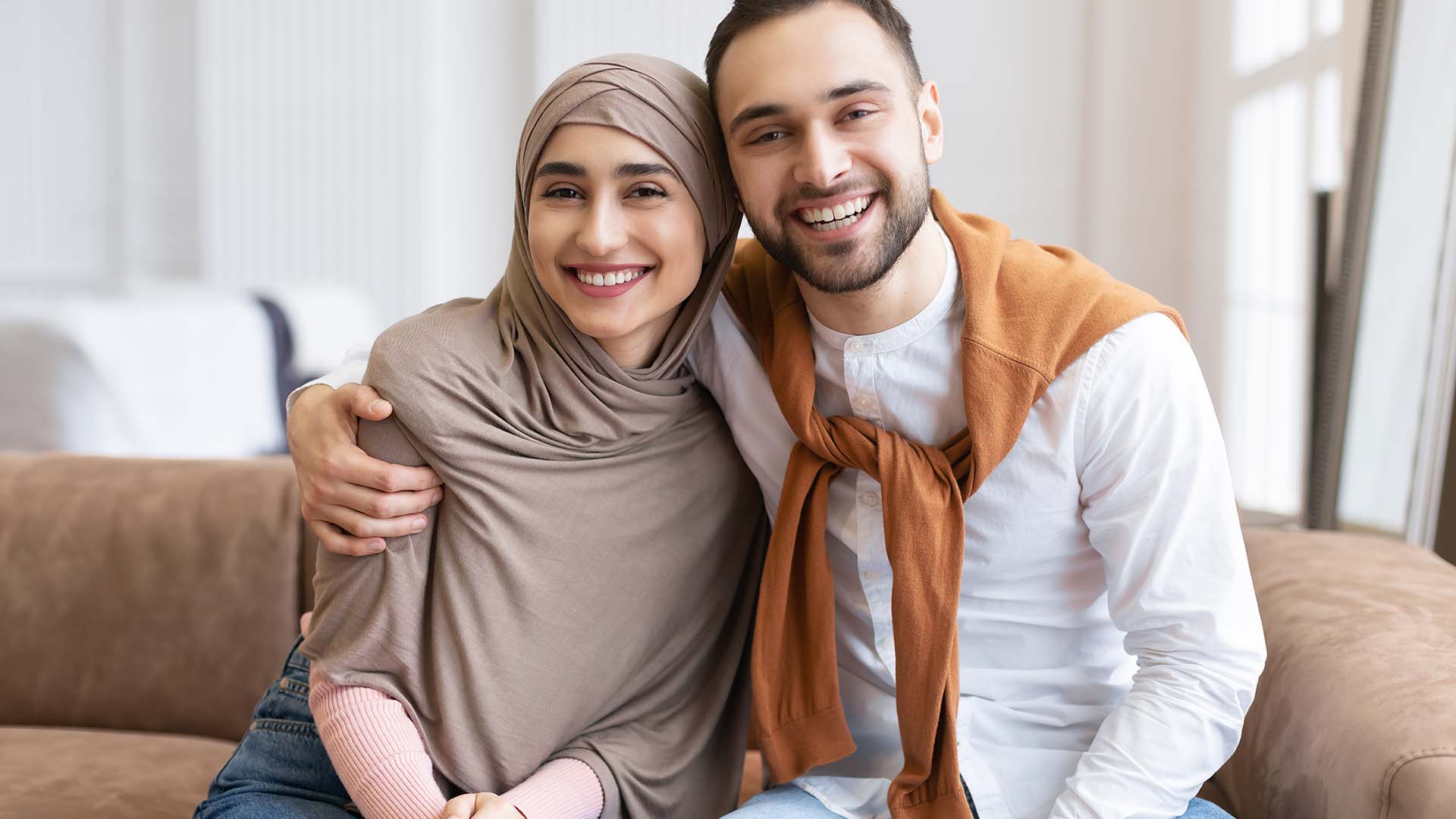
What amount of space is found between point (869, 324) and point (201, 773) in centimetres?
127

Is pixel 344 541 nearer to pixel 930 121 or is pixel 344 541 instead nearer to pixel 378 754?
pixel 378 754

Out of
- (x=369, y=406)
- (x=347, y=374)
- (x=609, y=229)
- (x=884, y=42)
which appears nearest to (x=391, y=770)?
(x=369, y=406)

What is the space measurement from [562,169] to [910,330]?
47 cm

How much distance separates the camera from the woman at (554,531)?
4.50ft

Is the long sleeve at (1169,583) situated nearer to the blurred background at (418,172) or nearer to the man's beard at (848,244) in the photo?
the man's beard at (848,244)

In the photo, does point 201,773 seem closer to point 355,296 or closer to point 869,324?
point 869,324

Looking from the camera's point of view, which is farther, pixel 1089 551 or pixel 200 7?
pixel 200 7

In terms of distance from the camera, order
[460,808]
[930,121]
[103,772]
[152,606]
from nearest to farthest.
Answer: [460,808]
[930,121]
[103,772]
[152,606]

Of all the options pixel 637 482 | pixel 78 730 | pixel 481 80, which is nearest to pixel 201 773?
pixel 78 730

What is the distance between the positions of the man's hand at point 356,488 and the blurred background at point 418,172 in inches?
84.0

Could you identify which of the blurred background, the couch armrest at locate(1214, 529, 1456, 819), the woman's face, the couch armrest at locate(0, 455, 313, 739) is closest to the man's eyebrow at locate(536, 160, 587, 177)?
the woman's face

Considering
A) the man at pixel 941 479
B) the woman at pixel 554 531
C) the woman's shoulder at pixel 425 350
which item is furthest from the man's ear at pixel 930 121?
the woman's shoulder at pixel 425 350

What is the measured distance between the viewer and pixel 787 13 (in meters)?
1.42

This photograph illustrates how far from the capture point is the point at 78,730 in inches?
78.4
